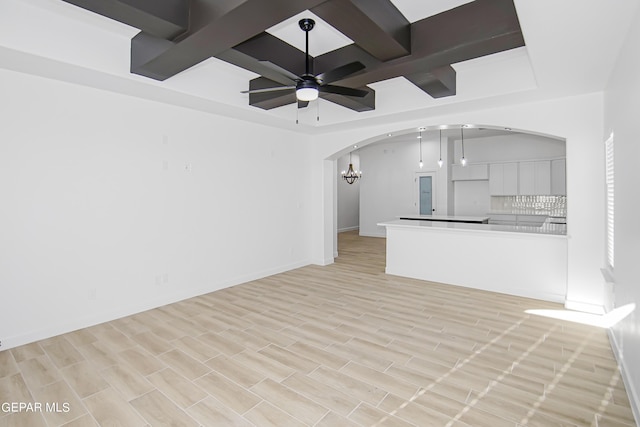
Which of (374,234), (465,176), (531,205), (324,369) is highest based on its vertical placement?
(465,176)

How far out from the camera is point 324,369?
2830 mm

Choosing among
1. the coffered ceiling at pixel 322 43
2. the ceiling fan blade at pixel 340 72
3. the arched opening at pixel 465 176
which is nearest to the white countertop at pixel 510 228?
the coffered ceiling at pixel 322 43

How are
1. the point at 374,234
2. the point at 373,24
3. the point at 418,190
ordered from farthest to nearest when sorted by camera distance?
the point at 374,234
the point at 418,190
the point at 373,24

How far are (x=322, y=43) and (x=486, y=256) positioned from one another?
13.0 feet

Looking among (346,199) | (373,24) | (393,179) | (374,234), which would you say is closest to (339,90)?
(373,24)

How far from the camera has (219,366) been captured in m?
2.89

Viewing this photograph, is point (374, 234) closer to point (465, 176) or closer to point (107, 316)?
point (465, 176)

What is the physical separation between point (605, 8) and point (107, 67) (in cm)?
428

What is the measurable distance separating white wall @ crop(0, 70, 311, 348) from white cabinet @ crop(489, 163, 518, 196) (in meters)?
6.59

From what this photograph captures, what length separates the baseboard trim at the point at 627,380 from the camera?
2.15 meters

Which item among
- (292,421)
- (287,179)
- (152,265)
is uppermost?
(287,179)

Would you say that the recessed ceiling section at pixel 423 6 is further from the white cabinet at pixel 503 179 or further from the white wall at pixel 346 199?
the white wall at pixel 346 199

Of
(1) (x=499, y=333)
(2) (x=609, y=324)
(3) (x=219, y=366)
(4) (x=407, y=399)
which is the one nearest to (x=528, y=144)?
(2) (x=609, y=324)

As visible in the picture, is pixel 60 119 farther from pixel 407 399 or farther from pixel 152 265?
pixel 407 399
